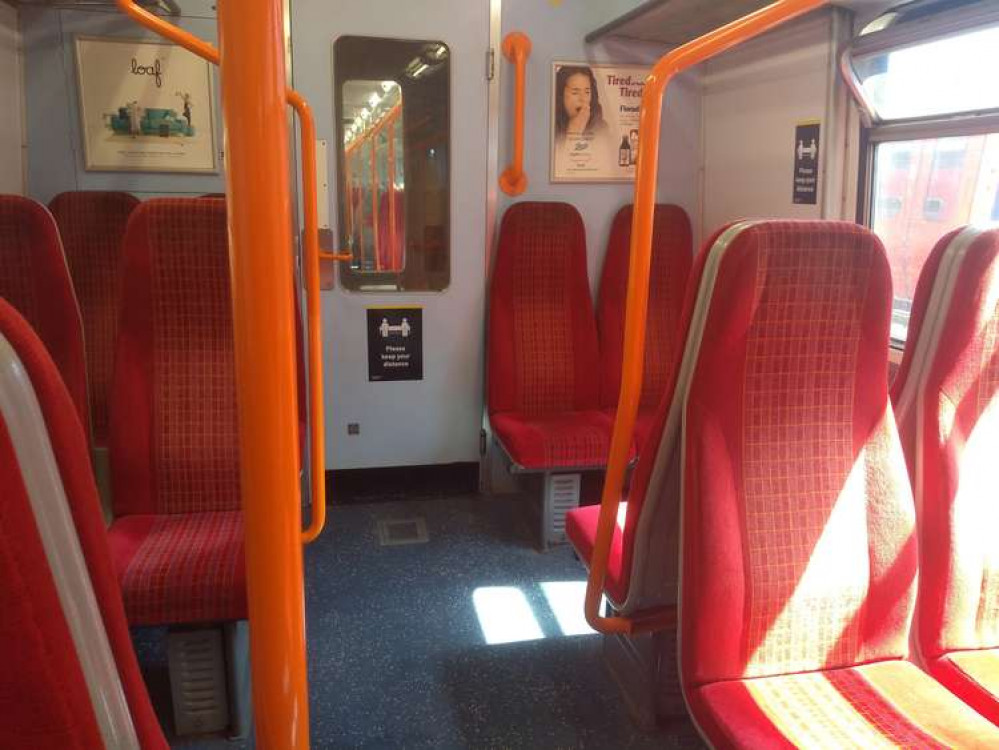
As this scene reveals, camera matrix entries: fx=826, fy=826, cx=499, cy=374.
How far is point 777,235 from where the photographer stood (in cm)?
162

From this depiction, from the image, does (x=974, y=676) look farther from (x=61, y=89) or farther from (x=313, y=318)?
(x=61, y=89)

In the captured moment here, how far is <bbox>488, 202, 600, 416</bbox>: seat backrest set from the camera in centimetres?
410

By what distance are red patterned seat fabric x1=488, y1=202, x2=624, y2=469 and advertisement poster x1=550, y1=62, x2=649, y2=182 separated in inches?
11.6

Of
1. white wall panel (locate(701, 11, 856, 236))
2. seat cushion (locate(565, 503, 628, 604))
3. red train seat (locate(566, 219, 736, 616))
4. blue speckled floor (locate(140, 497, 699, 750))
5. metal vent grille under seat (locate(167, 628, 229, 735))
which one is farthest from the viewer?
white wall panel (locate(701, 11, 856, 236))

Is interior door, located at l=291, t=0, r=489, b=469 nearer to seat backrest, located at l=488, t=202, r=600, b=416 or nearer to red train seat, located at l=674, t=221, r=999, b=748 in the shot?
seat backrest, located at l=488, t=202, r=600, b=416

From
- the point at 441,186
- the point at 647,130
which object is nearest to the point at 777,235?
the point at 647,130

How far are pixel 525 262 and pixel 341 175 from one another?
0.99m

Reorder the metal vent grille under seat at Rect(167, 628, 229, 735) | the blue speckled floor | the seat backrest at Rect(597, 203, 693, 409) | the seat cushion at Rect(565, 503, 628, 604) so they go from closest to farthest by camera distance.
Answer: the seat cushion at Rect(565, 503, 628, 604) < the metal vent grille under seat at Rect(167, 628, 229, 735) < the blue speckled floor < the seat backrest at Rect(597, 203, 693, 409)

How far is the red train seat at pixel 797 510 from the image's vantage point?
163 cm

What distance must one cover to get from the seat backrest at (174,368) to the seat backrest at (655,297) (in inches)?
84.9

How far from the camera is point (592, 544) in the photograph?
2465 mm

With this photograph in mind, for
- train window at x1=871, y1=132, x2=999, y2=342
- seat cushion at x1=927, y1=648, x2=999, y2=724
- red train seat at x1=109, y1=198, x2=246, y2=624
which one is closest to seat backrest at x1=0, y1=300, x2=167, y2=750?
red train seat at x1=109, y1=198, x2=246, y2=624

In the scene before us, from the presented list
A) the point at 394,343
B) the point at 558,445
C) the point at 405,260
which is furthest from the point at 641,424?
the point at 405,260

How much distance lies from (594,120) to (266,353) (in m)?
3.67
